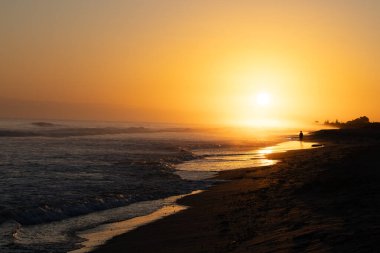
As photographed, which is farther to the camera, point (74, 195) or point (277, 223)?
point (74, 195)

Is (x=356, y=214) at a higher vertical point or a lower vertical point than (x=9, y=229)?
higher

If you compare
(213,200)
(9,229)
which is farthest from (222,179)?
(9,229)

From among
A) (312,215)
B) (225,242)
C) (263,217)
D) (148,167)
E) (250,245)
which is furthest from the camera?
(148,167)

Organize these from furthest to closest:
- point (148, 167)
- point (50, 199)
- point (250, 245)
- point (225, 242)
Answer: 1. point (148, 167)
2. point (50, 199)
3. point (225, 242)
4. point (250, 245)

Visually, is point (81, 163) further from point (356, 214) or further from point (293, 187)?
point (356, 214)

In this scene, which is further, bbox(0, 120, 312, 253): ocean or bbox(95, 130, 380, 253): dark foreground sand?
bbox(0, 120, 312, 253): ocean

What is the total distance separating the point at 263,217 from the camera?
13.5m

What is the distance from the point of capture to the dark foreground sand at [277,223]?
921 centimetres

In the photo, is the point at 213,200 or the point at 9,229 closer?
the point at 9,229

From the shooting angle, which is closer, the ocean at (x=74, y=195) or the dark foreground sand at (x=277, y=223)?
the dark foreground sand at (x=277, y=223)

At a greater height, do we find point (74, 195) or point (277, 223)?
point (277, 223)

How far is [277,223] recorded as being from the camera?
1209 centimetres

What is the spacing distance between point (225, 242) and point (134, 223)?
17.0 ft

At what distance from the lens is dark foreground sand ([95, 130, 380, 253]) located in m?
9.21
